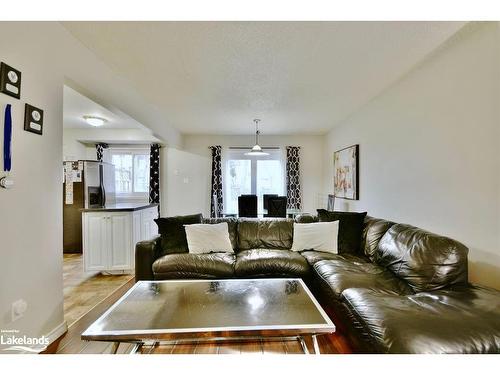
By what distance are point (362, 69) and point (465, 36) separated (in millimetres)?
809

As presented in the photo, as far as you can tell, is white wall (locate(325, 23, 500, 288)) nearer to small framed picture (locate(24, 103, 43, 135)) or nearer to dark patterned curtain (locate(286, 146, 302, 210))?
dark patterned curtain (locate(286, 146, 302, 210))

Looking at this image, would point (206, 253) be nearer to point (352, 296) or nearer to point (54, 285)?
point (54, 285)

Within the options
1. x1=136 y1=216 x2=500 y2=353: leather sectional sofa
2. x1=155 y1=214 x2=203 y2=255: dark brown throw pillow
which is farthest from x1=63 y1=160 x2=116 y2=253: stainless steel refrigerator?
x1=136 y1=216 x2=500 y2=353: leather sectional sofa

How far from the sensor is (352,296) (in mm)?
1685

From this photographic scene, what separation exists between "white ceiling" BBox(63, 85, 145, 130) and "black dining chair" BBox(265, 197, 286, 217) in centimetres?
236

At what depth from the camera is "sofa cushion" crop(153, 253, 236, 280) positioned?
2.50m

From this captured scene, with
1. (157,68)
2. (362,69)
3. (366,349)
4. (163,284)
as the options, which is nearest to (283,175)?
(362,69)

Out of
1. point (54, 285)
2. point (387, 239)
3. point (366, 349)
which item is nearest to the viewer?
point (366, 349)

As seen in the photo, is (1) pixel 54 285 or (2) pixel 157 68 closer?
(1) pixel 54 285

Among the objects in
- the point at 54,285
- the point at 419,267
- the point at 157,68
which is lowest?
the point at 54,285

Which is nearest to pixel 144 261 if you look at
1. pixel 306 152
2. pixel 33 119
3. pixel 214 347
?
pixel 214 347

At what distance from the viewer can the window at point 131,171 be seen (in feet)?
17.9

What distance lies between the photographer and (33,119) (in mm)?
1702

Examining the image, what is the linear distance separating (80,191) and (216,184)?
2.52m
